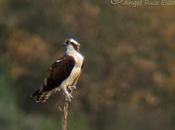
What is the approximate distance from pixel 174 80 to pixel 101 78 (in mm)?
2881

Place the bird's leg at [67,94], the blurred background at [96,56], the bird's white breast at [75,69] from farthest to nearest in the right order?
A: the blurred background at [96,56], the bird's white breast at [75,69], the bird's leg at [67,94]

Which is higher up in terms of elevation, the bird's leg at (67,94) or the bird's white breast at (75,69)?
the bird's white breast at (75,69)

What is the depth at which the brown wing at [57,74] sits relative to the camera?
11.3 metres

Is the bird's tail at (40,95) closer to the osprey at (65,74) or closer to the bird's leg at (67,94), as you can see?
the osprey at (65,74)

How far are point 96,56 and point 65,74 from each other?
84.5ft

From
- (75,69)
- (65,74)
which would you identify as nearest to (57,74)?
(65,74)

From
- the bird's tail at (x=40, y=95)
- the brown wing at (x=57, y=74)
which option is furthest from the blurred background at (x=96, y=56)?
the bird's tail at (x=40, y=95)

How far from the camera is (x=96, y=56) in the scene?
37.3m

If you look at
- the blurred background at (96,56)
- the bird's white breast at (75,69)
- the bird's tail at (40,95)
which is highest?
the blurred background at (96,56)

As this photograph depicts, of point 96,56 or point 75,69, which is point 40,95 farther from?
point 96,56

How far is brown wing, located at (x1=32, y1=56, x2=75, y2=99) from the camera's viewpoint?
11.3 metres

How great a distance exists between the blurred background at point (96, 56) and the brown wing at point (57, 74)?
22735mm

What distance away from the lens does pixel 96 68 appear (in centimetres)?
3722

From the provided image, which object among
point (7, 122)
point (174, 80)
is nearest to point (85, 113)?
point (174, 80)
